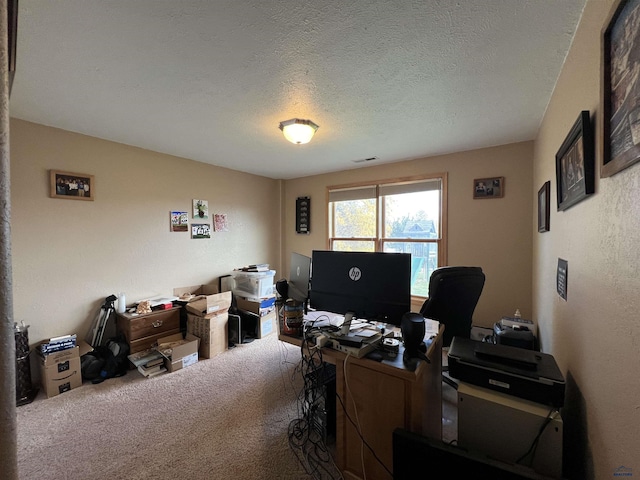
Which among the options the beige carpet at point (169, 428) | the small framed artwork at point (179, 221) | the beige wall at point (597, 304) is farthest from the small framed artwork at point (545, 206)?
the small framed artwork at point (179, 221)

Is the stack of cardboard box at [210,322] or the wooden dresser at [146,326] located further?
the stack of cardboard box at [210,322]

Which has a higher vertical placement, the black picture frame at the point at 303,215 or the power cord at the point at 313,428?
the black picture frame at the point at 303,215

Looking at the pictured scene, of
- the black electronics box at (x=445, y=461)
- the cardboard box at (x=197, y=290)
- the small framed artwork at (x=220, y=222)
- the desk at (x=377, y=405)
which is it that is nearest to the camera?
the black electronics box at (x=445, y=461)

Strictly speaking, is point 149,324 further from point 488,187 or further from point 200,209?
point 488,187

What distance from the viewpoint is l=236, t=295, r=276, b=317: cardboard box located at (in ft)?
12.3

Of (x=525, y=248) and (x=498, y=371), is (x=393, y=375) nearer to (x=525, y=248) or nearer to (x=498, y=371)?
(x=498, y=371)

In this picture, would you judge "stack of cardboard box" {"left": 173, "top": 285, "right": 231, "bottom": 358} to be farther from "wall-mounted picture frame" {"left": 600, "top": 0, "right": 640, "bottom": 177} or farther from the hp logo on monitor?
"wall-mounted picture frame" {"left": 600, "top": 0, "right": 640, "bottom": 177}

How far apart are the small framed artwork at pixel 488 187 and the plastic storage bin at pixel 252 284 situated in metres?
2.95

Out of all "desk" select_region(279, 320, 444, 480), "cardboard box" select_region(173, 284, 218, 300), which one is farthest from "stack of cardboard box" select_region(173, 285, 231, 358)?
"desk" select_region(279, 320, 444, 480)

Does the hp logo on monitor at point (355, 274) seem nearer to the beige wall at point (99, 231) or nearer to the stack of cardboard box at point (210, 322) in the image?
the stack of cardboard box at point (210, 322)

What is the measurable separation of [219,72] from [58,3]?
76cm

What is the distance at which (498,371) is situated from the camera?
131 cm

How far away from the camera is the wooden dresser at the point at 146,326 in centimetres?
289

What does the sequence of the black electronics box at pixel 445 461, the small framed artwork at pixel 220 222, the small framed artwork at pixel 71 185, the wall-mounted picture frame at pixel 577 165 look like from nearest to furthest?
the black electronics box at pixel 445 461 < the wall-mounted picture frame at pixel 577 165 < the small framed artwork at pixel 71 185 < the small framed artwork at pixel 220 222
